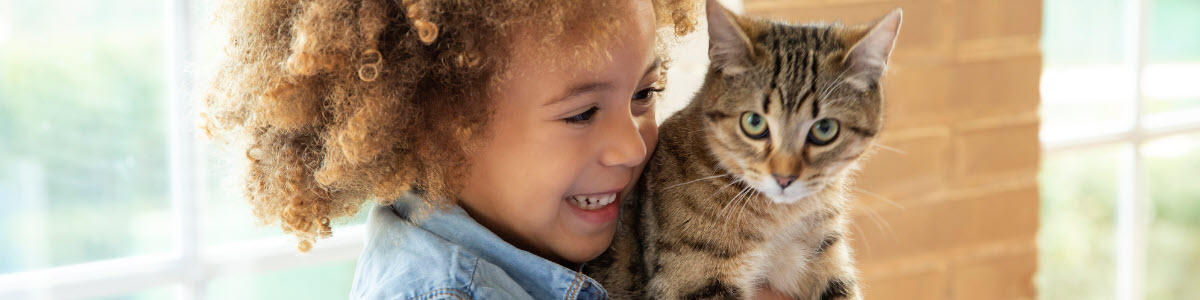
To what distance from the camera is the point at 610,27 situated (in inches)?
36.6

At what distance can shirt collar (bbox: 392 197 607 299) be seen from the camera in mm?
981

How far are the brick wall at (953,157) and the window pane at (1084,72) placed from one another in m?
0.24

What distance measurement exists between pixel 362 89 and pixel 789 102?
478mm

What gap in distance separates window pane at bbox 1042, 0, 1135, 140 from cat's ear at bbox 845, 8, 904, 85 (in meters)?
1.39

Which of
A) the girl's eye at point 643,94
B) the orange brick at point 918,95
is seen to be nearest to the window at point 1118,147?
the orange brick at point 918,95

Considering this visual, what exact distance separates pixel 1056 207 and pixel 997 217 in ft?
1.61

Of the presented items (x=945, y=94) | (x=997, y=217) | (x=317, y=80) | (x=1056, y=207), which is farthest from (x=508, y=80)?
(x=1056, y=207)

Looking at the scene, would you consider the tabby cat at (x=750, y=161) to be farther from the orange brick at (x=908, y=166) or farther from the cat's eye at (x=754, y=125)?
the orange brick at (x=908, y=166)

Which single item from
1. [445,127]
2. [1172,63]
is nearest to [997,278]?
[1172,63]

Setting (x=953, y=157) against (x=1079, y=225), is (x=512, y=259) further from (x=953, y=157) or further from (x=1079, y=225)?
(x=1079, y=225)

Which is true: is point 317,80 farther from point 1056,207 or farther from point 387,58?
point 1056,207

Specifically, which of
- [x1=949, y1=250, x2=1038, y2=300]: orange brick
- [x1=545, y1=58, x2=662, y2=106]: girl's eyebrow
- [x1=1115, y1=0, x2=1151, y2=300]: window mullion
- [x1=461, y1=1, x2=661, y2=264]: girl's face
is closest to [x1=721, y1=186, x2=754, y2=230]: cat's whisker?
[x1=461, y1=1, x2=661, y2=264]: girl's face

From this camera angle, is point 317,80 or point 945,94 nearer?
point 317,80

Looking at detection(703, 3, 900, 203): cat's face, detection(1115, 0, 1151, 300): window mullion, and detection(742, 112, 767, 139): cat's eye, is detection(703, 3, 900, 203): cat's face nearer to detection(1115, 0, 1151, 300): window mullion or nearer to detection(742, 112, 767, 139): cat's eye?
detection(742, 112, 767, 139): cat's eye
